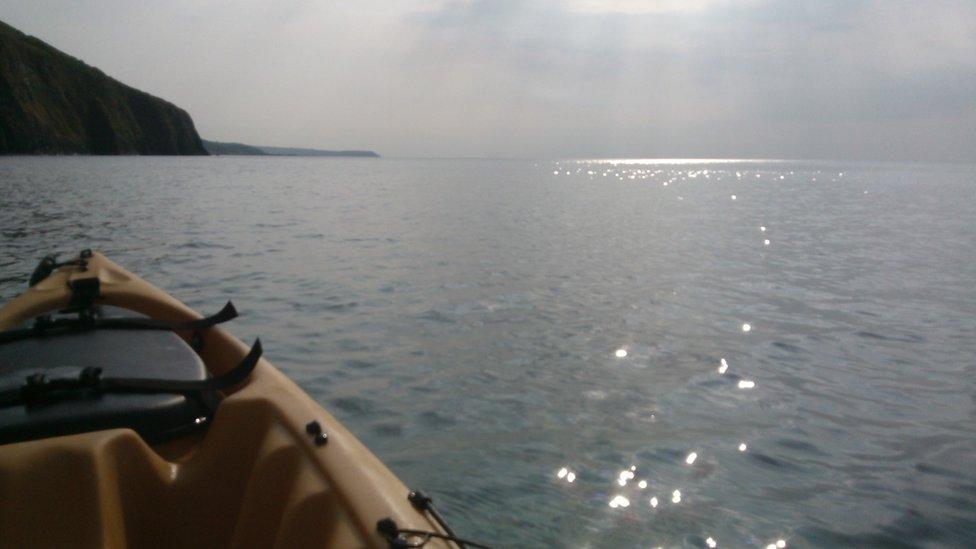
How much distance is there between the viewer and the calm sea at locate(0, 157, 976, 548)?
5.22 meters

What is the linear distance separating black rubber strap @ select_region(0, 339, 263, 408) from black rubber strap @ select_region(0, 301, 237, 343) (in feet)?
3.19

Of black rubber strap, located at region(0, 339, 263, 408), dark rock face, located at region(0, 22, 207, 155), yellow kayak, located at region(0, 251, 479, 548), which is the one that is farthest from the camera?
dark rock face, located at region(0, 22, 207, 155)

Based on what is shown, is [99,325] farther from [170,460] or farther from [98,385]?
[170,460]

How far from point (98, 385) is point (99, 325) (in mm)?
1216

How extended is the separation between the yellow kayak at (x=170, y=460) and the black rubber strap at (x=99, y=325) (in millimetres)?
19

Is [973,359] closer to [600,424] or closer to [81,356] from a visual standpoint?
[600,424]

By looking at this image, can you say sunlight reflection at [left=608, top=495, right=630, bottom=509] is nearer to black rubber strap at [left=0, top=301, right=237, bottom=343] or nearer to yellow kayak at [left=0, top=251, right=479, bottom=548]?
yellow kayak at [left=0, top=251, right=479, bottom=548]

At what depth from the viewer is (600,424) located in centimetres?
659

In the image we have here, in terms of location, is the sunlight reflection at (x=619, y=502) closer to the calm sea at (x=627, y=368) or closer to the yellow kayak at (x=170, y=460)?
the calm sea at (x=627, y=368)

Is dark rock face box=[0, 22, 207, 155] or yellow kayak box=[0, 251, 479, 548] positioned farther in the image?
dark rock face box=[0, 22, 207, 155]

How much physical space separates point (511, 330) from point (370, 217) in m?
17.1

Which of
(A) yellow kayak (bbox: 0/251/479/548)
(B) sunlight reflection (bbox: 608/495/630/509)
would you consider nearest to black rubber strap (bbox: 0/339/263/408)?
(A) yellow kayak (bbox: 0/251/479/548)

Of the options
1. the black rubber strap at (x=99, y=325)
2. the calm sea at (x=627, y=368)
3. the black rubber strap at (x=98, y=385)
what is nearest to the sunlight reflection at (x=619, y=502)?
the calm sea at (x=627, y=368)

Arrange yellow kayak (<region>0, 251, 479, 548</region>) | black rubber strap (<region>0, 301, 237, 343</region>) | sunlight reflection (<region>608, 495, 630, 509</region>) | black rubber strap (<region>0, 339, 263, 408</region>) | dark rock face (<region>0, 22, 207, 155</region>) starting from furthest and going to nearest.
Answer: dark rock face (<region>0, 22, 207, 155</region>), sunlight reflection (<region>608, 495, 630, 509</region>), black rubber strap (<region>0, 301, 237, 343</region>), black rubber strap (<region>0, 339, 263, 408</region>), yellow kayak (<region>0, 251, 479, 548</region>)
